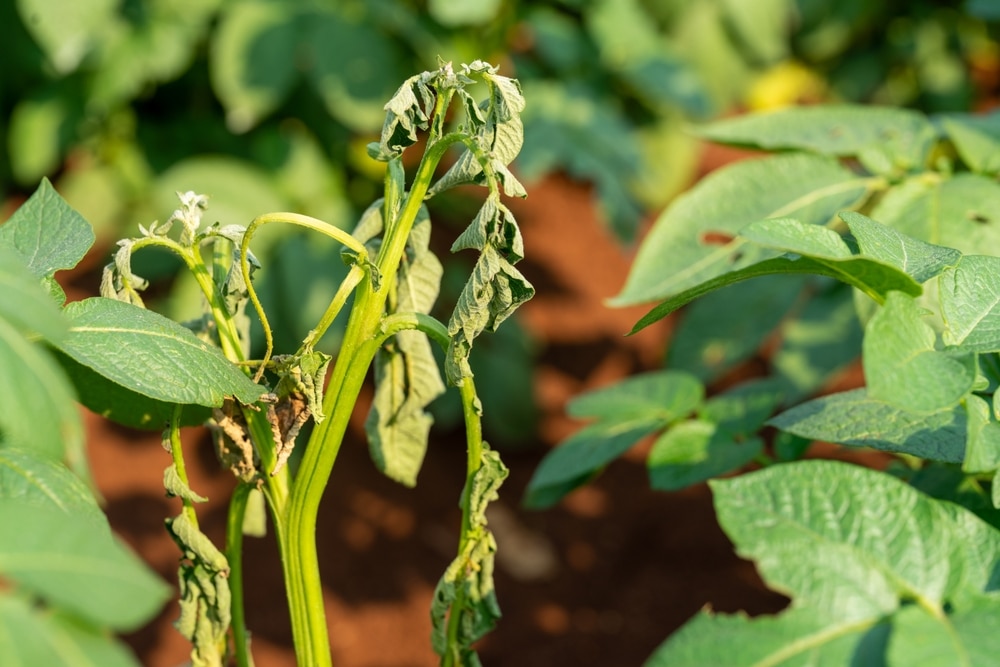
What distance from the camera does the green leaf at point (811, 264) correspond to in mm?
600

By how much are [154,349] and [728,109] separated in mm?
2551

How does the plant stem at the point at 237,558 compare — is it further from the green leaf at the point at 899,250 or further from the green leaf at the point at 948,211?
the green leaf at the point at 948,211

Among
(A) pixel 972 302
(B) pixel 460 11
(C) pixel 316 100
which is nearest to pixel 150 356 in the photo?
(A) pixel 972 302

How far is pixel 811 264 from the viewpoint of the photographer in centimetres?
64

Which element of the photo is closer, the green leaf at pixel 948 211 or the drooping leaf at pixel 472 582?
the drooping leaf at pixel 472 582

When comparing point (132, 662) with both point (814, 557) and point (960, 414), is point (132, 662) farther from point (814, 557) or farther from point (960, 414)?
point (960, 414)

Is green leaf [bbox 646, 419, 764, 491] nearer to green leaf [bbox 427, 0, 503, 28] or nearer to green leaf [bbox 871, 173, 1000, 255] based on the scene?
green leaf [bbox 871, 173, 1000, 255]

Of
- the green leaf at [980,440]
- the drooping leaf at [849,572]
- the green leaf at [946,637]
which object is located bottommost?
the green leaf at [946,637]

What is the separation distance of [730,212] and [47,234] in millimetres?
694

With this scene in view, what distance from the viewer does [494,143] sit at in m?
0.66

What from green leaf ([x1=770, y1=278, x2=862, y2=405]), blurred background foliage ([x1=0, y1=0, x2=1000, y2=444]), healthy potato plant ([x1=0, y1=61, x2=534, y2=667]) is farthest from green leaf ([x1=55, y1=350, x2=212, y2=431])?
blurred background foliage ([x1=0, y1=0, x2=1000, y2=444])

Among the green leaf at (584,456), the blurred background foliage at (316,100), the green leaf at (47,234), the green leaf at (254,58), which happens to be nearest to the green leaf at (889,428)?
the green leaf at (584,456)

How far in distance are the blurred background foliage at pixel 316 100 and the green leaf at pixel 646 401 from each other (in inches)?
34.1

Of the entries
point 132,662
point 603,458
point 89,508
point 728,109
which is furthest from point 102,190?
point 132,662
